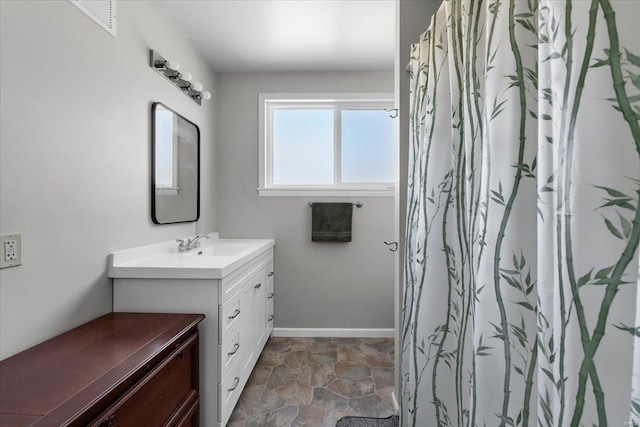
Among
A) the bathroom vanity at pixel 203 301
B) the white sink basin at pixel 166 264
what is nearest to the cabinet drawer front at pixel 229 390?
the bathroom vanity at pixel 203 301

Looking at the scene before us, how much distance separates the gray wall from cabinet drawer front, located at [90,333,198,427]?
1.72 m

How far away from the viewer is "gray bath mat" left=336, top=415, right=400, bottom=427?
1939 mm

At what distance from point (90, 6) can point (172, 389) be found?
171 cm

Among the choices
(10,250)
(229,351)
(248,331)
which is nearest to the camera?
(10,250)

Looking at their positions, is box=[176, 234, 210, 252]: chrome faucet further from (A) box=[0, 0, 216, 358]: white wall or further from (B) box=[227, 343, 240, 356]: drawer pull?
(B) box=[227, 343, 240, 356]: drawer pull

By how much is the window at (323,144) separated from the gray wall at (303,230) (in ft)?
0.33

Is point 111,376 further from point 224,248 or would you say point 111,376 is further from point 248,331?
point 224,248

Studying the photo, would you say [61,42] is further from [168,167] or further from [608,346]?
[608,346]

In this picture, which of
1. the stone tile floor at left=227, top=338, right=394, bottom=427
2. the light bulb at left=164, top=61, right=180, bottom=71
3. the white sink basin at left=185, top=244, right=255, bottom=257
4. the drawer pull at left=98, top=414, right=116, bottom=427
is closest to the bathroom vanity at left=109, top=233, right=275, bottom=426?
the stone tile floor at left=227, top=338, right=394, bottom=427

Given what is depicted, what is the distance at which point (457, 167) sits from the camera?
1192mm

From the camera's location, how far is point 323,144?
3.39m

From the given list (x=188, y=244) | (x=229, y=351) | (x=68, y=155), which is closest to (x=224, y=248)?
(x=188, y=244)

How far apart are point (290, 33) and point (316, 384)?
2.53m

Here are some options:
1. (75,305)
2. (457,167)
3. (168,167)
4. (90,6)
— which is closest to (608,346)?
(457,167)
